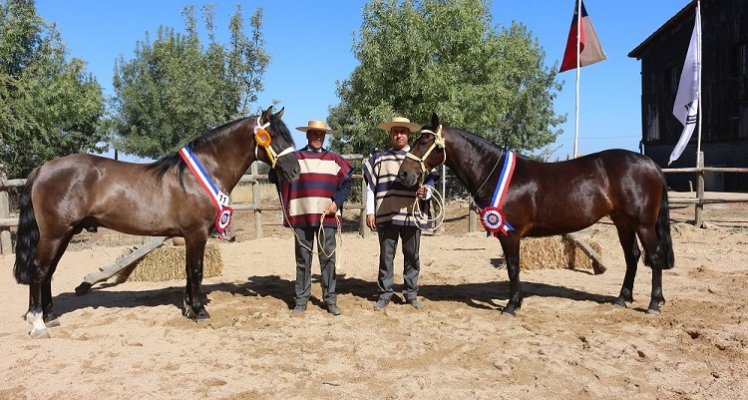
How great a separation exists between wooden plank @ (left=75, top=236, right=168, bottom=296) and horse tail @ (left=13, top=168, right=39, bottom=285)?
5.10 feet

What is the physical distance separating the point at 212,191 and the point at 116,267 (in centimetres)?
239

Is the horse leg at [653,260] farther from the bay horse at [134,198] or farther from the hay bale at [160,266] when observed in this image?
the hay bale at [160,266]

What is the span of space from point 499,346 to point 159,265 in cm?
472

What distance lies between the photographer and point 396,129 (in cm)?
511

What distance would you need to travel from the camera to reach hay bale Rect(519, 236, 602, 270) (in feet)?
23.8

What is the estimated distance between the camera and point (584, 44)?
8.48 m

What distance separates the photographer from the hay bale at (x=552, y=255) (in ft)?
23.8

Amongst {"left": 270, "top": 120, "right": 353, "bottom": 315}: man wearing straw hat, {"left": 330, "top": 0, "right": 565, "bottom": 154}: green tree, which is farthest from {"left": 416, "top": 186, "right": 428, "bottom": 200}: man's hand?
{"left": 330, "top": 0, "right": 565, "bottom": 154}: green tree

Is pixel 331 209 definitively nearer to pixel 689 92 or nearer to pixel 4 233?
pixel 4 233

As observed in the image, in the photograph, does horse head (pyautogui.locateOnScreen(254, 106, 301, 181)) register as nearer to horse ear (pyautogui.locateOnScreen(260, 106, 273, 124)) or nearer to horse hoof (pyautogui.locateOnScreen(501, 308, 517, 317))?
horse ear (pyautogui.locateOnScreen(260, 106, 273, 124))

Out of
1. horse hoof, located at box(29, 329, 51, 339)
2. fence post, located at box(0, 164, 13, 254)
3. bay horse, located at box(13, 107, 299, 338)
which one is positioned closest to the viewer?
horse hoof, located at box(29, 329, 51, 339)

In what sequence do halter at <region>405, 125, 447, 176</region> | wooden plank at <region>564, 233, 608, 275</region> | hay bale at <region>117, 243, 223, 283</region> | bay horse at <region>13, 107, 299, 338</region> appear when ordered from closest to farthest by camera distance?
bay horse at <region>13, 107, 299, 338</region>, halter at <region>405, 125, 447, 176</region>, hay bale at <region>117, 243, 223, 283</region>, wooden plank at <region>564, 233, 608, 275</region>

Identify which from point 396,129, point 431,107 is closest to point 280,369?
point 396,129

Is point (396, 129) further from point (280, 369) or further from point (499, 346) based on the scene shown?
point (280, 369)
